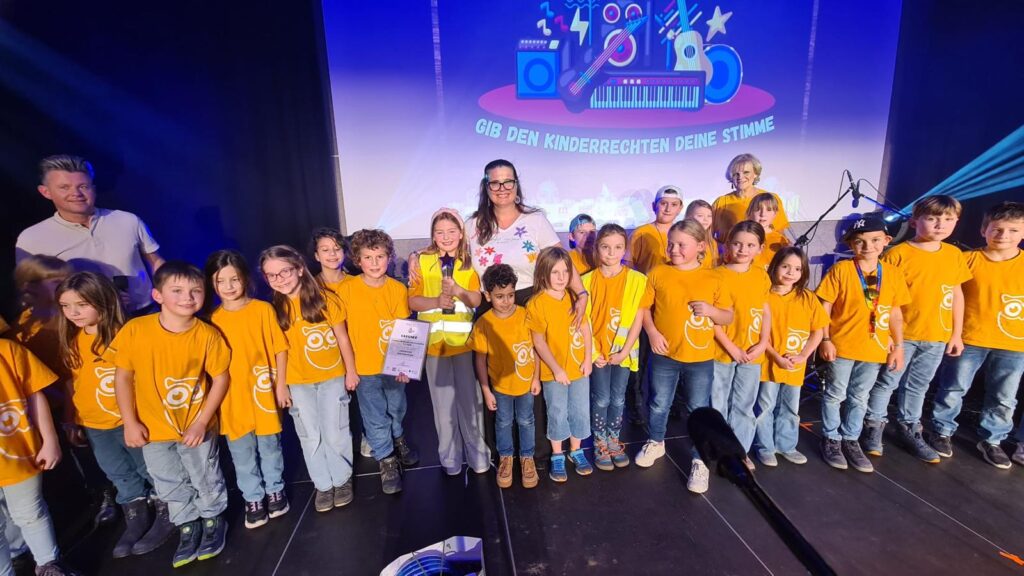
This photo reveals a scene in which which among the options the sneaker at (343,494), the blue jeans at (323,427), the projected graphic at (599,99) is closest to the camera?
the blue jeans at (323,427)

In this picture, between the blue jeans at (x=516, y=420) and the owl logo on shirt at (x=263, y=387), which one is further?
the blue jeans at (x=516, y=420)

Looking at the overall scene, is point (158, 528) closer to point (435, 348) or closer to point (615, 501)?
point (435, 348)

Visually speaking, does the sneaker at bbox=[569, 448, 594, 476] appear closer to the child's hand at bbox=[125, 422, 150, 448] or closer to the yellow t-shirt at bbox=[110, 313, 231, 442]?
the yellow t-shirt at bbox=[110, 313, 231, 442]

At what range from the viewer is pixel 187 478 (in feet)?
6.51

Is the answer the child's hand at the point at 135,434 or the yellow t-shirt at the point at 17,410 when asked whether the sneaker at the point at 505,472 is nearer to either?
the child's hand at the point at 135,434

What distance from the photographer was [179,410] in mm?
1870

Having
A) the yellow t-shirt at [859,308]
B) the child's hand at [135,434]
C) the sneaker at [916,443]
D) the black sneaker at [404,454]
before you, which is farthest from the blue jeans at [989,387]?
the child's hand at [135,434]

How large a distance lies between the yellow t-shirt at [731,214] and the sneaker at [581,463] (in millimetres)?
2129

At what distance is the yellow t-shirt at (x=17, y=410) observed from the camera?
1.64 metres

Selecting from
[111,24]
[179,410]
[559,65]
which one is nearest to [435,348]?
[179,410]

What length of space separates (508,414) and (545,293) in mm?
724

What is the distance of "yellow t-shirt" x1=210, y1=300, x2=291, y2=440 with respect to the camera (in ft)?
6.43

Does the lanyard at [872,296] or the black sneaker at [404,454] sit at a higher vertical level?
the lanyard at [872,296]

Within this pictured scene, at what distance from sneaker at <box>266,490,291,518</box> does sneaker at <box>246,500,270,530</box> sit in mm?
42
